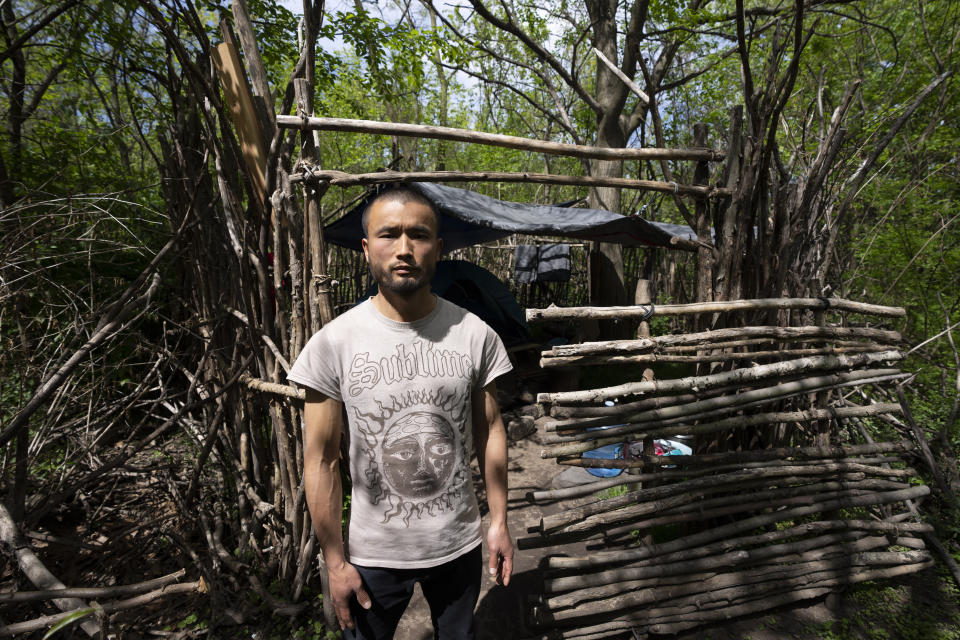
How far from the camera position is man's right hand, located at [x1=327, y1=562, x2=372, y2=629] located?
4.56ft

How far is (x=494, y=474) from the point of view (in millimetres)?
1555

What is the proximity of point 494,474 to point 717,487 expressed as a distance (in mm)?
1520

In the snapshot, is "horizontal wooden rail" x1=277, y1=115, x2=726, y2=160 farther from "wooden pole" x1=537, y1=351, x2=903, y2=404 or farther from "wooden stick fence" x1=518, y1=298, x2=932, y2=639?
"wooden pole" x1=537, y1=351, x2=903, y2=404

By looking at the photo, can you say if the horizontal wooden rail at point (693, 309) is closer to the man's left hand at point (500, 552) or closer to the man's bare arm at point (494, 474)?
the man's bare arm at point (494, 474)

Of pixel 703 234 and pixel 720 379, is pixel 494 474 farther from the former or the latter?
pixel 703 234

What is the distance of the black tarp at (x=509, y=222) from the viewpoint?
4297 mm

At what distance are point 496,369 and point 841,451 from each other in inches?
92.5

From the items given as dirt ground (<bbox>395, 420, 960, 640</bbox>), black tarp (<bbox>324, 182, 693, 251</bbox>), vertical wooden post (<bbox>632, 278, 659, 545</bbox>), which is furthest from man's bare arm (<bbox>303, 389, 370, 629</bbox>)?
black tarp (<bbox>324, 182, 693, 251</bbox>)

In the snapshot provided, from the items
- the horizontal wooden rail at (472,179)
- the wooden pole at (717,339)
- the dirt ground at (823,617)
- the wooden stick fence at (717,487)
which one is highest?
the horizontal wooden rail at (472,179)

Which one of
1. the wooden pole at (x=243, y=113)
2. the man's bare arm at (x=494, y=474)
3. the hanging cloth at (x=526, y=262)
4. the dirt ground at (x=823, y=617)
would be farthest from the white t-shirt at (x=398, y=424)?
the hanging cloth at (x=526, y=262)

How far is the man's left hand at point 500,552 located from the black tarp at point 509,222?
2.98 m

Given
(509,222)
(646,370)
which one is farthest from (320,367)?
(509,222)

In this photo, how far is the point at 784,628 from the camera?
226 cm

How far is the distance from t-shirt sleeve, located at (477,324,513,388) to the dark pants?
63 cm
